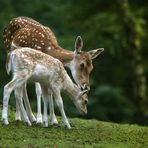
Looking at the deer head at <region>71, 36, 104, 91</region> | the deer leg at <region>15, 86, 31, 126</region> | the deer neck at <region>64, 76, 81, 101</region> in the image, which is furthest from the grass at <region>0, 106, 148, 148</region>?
the deer head at <region>71, 36, 104, 91</region>

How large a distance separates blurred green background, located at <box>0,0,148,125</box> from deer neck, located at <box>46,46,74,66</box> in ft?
29.6

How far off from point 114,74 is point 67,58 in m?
14.5

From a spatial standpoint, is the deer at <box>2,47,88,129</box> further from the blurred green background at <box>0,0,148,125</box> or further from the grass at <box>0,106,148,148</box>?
the blurred green background at <box>0,0,148,125</box>

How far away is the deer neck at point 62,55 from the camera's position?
1392 cm

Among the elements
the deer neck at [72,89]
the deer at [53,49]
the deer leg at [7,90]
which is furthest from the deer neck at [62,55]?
the deer leg at [7,90]

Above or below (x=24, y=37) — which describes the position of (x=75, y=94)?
below

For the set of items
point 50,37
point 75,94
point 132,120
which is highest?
point 50,37

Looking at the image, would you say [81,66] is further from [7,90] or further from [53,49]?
[7,90]

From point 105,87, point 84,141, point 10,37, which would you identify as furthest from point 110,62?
point 84,141

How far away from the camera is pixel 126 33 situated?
87.9 feet

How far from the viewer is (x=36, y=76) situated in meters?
12.8

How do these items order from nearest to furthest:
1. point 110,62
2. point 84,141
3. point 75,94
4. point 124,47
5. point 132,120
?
point 84,141
point 75,94
point 132,120
point 124,47
point 110,62

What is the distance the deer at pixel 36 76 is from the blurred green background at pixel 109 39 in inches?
382

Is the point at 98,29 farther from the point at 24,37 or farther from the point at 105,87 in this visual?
the point at 24,37
